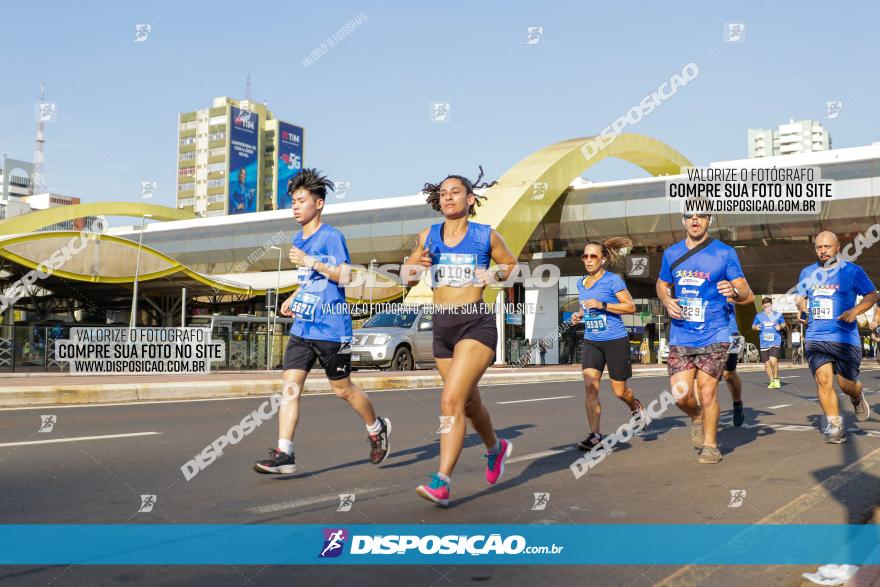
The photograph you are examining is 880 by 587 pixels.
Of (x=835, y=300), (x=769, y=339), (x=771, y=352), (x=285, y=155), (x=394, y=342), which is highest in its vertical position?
(x=285, y=155)

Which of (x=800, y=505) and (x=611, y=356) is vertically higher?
(x=611, y=356)

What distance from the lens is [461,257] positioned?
512 cm

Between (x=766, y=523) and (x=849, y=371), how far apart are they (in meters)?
4.51

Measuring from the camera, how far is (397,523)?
14.1 ft

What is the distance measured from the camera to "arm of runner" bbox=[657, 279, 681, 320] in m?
6.90

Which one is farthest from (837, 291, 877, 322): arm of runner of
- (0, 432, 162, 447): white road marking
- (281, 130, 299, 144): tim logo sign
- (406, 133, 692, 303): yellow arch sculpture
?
(281, 130, 299, 144): tim logo sign

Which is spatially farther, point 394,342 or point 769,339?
point 394,342

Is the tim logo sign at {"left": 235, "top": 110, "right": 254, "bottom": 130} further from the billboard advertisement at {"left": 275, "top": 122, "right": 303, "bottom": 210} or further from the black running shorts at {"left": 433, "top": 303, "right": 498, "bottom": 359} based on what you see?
the black running shorts at {"left": 433, "top": 303, "right": 498, "bottom": 359}

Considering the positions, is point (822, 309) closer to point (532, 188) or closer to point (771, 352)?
point (771, 352)

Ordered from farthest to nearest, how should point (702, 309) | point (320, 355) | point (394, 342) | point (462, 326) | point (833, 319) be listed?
point (394, 342) < point (833, 319) < point (702, 309) < point (320, 355) < point (462, 326)

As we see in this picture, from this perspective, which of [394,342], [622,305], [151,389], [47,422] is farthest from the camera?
[394,342]

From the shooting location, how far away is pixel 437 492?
457 cm

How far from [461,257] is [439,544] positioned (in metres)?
1.83

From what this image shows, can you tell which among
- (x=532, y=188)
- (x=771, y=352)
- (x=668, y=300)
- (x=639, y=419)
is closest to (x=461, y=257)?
(x=668, y=300)
